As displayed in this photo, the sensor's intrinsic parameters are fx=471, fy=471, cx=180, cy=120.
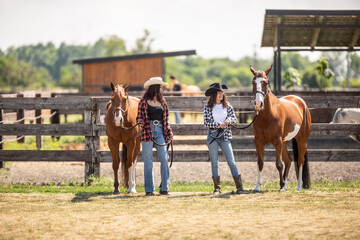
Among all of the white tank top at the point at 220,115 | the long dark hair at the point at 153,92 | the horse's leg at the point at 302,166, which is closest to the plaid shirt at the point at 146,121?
the long dark hair at the point at 153,92

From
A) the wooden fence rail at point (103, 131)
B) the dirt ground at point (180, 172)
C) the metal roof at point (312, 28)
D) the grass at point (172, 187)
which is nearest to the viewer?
the grass at point (172, 187)

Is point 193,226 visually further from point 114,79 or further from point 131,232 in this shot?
point 114,79

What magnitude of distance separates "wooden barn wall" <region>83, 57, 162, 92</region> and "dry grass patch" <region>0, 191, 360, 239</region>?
2115cm

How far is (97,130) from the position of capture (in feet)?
30.8

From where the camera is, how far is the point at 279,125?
26.3 feet

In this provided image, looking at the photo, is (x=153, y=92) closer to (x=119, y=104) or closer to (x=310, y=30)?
(x=119, y=104)

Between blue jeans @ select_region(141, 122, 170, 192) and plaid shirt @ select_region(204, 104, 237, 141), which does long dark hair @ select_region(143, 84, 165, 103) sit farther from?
plaid shirt @ select_region(204, 104, 237, 141)

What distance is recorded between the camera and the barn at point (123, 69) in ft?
93.6

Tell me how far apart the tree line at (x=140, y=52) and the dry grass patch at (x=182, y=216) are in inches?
2169

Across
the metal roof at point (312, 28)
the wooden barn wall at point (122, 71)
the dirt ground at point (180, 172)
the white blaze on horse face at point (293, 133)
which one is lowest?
the dirt ground at point (180, 172)

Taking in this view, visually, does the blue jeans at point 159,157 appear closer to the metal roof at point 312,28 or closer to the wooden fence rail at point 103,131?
the wooden fence rail at point 103,131

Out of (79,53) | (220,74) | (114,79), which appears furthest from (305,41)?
(79,53)

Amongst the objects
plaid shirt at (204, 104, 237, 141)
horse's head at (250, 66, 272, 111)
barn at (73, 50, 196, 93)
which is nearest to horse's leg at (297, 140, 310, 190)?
horse's head at (250, 66, 272, 111)

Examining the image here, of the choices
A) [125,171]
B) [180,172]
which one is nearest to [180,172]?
[180,172]
